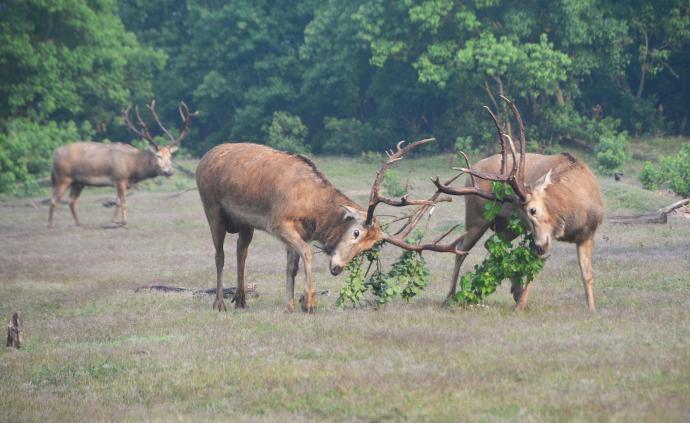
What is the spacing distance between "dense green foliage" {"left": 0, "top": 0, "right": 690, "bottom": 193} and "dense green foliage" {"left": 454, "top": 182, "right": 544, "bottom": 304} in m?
21.4

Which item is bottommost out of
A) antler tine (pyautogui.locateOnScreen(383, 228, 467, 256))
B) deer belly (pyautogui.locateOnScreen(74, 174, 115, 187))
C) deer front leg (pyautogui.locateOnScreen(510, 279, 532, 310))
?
deer belly (pyautogui.locateOnScreen(74, 174, 115, 187))

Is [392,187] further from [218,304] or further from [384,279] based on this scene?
[384,279]

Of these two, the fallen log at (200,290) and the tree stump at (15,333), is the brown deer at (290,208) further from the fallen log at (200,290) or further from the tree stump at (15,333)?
the tree stump at (15,333)

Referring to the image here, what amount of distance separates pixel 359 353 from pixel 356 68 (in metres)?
39.7

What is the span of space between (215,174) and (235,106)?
42.4 metres

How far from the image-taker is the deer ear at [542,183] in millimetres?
12352

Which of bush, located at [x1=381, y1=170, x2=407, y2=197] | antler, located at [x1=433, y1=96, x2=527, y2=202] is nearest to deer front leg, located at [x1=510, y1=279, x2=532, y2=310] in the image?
antler, located at [x1=433, y1=96, x2=527, y2=202]

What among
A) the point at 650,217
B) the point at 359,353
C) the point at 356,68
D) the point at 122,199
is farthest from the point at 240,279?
the point at 356,68

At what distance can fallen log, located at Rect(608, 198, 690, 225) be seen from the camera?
21.9 m

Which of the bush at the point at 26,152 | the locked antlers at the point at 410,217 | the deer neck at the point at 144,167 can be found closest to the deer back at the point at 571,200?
the locked antlers at the point at 410,217

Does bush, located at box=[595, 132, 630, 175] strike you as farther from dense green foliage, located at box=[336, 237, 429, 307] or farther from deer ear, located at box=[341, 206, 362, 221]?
deer ear, located at box=[341, 206, 362, 221]

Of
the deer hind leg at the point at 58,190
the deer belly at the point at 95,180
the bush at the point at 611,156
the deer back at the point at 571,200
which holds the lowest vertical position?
the deer hind leg at the point at 58,190

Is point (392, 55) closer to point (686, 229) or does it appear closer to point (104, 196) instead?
point (104, 196)

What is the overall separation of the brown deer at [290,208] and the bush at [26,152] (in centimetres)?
Result: 2404
